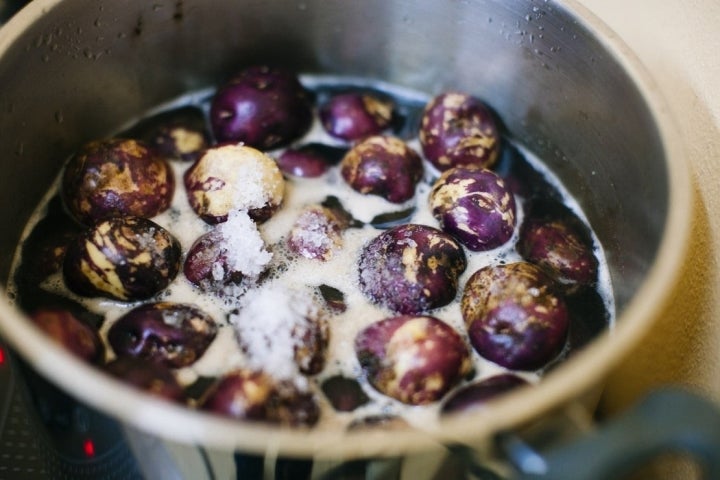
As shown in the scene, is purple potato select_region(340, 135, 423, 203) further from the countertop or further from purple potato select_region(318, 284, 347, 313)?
the countertop

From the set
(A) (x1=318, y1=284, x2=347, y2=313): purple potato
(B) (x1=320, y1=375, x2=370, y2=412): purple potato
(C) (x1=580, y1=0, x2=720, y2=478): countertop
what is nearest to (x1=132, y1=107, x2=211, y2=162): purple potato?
(A) (x1=318, y1=284, x2=347, y2=313): purple potato

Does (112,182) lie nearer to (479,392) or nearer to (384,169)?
(384,169)

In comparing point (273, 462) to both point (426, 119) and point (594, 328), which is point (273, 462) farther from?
point (426, 119)

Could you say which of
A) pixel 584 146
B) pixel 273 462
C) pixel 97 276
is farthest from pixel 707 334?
pixel 97 276

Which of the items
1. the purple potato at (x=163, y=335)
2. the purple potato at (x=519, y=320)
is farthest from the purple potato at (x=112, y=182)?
the purple potato at (x=519, y=320)

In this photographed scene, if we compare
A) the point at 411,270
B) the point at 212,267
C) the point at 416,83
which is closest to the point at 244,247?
the point at 212,267

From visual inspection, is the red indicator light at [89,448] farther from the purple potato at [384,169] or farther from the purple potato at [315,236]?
the purple potato at [384,169]

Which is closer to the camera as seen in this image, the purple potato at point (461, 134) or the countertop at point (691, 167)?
the countertop at point (691, 167)
